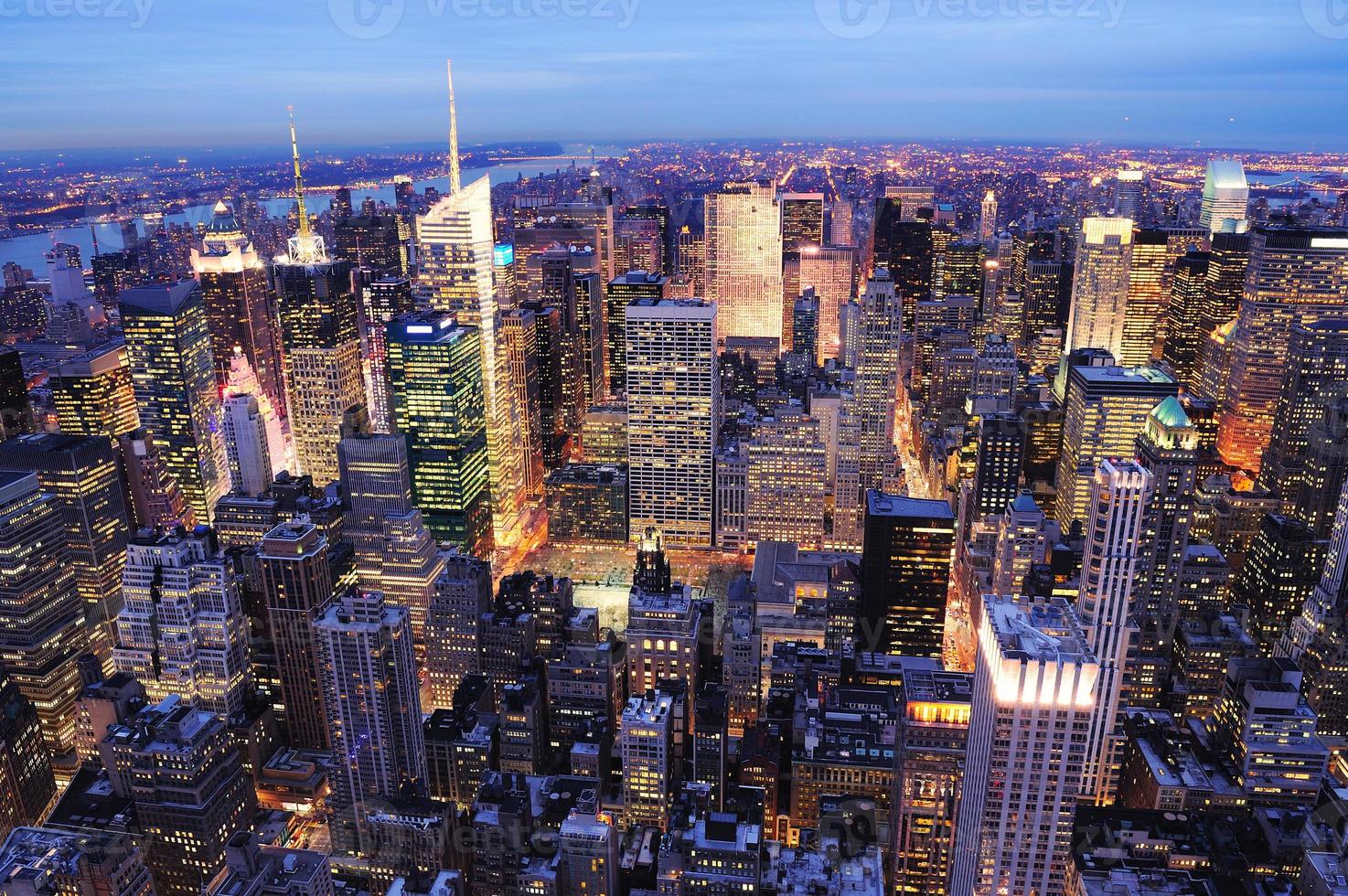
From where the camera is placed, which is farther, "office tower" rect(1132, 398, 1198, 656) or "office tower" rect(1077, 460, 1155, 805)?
"office tower" rect(1132, 398, 1198, 656)

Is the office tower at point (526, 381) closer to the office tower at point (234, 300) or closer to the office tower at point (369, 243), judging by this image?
the office tower at point (234, 300)

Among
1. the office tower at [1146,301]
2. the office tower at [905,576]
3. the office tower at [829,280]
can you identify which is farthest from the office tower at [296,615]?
the office tower at [1146,301]

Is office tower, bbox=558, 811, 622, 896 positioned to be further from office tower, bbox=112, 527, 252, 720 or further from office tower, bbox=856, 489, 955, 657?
office tower, bbox=856, 489, 955, 657

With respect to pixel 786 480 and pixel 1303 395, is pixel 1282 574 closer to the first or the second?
pixel 1303 395

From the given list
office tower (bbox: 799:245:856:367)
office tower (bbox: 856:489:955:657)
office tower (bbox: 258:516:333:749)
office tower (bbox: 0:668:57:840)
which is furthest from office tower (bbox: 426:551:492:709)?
office tower (bbox: 799:245:856:367)

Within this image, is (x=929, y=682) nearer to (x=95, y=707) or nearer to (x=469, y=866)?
(x=469, y=866)

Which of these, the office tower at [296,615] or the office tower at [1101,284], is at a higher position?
the office tower at [1101,284]
